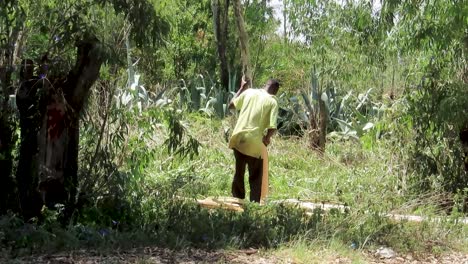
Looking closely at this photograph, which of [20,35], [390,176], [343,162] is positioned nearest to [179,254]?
[20,35]

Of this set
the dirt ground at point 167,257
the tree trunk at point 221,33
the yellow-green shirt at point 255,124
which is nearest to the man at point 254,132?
the yellow-green shirt at point 255,124

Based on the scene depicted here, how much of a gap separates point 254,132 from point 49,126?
10.2 feet

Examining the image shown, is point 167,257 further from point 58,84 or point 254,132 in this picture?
point 254,132

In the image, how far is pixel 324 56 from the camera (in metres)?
16.6

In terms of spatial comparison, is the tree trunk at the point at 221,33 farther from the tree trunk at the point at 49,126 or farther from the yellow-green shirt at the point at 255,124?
the tree trunk at the point at 49,126

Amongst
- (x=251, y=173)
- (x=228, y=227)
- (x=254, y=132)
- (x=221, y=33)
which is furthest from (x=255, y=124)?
(x=221, y=33)

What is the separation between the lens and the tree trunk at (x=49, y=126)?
722cm

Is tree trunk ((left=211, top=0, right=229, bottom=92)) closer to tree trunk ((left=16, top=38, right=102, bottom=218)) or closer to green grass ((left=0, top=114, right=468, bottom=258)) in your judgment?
green grass ((left=0, top=114, right=468, bottom=258))

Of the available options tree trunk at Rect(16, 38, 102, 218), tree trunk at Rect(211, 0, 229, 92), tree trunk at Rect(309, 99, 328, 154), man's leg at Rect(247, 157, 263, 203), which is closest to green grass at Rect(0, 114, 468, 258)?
tree trunk at Rect(16, 38, 102, 218)

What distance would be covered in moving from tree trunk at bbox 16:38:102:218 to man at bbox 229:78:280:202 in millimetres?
2763

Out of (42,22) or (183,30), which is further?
(183,30)

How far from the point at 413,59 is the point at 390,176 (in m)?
1.79

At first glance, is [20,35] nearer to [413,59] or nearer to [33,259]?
[33,259]

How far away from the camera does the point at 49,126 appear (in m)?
7.23
